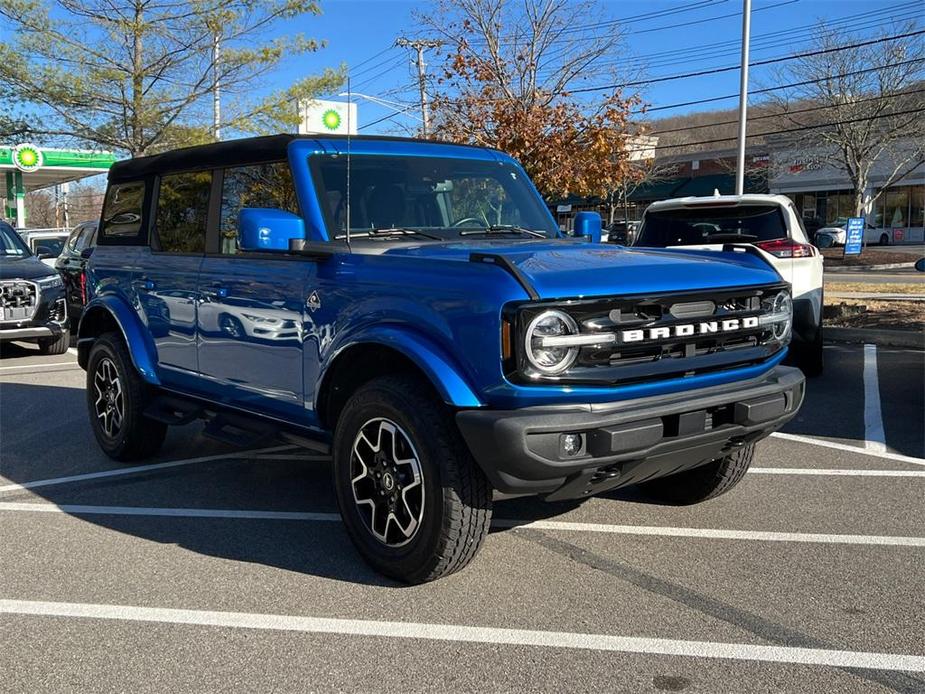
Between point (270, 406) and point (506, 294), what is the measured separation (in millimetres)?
1860

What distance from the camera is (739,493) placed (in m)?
5.24

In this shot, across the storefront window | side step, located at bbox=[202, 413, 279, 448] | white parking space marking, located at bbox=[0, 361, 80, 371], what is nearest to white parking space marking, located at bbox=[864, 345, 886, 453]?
side step, located at bbox=[202, 413, 279, 448]

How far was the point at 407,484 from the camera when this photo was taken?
3836 millimetres

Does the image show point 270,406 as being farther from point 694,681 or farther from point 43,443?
point 43,443

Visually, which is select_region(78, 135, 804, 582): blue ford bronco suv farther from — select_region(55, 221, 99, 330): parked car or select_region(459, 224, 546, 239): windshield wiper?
select_region(55, 221, 99, 330): parked car

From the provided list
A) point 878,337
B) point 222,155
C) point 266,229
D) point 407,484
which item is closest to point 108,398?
point 222,155

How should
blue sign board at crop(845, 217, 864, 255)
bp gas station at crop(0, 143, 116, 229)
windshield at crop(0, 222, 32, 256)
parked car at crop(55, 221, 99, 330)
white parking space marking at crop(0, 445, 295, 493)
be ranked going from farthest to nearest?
bp gas station at crop(0, 143, 116, 229)
blue sign board at crop(845, 217, 864, 255)
parked car at crop(55, 221, 99, 330)
windshield at crop(0, 222, 32, 256)
white parking space marking at crop(0, 445, 295, 493)

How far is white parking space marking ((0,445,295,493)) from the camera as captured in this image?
568 cm

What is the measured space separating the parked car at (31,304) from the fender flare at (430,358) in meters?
9.30

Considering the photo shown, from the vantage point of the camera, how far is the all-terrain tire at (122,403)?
19.2 ft

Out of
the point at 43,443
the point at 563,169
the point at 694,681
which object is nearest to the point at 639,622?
the point at 694,681

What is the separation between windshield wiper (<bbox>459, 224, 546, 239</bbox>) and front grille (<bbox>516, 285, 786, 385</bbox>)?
53.8 inches

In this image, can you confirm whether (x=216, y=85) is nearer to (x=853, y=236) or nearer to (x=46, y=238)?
(x=46, y=238)

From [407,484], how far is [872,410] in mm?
5125
